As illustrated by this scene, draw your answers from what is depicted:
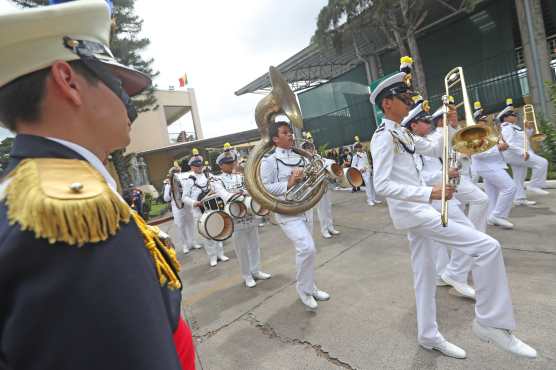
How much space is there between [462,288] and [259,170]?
2378 millimetres

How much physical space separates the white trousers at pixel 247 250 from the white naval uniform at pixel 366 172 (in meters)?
4.72

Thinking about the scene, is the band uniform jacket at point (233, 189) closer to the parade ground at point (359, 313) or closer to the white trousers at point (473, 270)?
the parade ground at point (359, 313)

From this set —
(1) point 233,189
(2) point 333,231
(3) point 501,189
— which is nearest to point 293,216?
(1) point 233,189

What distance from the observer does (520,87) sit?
1208 centimetres

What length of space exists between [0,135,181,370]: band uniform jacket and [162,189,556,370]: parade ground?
2146 mm

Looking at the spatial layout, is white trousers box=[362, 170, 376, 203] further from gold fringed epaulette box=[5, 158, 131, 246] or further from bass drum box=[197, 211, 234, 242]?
gold fringed epaulette box=[5, 158, 131, 246]

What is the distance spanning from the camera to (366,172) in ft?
30.7

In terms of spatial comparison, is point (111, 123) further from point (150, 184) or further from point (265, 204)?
point (150, 184)

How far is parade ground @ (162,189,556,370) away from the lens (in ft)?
7.83

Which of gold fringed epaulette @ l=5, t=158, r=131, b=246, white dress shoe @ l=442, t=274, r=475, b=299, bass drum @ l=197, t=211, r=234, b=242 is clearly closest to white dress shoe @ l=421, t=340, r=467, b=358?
white dress shoe @ l=442, t=274, r=475, b=299

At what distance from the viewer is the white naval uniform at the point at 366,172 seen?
29.4ft

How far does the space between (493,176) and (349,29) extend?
988 cm

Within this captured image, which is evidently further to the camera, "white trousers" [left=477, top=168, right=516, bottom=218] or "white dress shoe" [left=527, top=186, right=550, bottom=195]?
"white dress shoe" [left=527, top=186, right=550, bottom=195]

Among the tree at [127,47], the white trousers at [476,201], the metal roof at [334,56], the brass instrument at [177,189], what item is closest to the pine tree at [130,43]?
the tree at [127,47]
